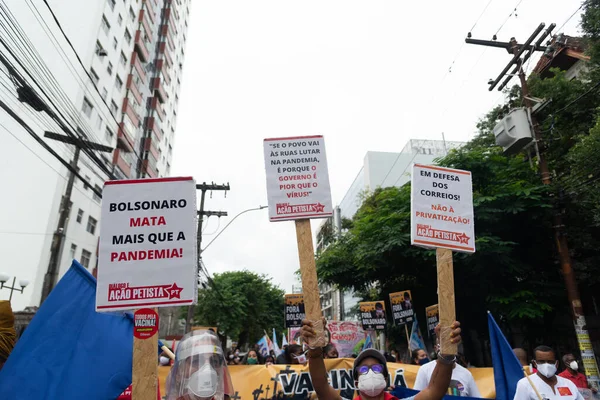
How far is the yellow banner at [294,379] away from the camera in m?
5.94

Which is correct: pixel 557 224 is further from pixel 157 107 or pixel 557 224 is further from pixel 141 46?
pixel 157 107

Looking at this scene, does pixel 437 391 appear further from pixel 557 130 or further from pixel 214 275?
pixel 214 275

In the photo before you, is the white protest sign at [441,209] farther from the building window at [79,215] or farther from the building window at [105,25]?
the building window at [105,25]

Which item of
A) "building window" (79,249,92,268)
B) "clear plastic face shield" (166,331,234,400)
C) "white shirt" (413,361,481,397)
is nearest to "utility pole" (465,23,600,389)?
"white shirt" (413,361,481,397)

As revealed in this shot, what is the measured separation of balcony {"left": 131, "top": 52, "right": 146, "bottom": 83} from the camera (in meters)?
32.9

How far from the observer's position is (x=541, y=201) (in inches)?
460

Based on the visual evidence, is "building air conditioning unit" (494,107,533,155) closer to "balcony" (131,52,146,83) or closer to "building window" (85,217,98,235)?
"building window" (85,217,98,235)

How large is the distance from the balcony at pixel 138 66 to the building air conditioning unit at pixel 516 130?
28532 millimetres

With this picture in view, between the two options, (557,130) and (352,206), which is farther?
(352,206)

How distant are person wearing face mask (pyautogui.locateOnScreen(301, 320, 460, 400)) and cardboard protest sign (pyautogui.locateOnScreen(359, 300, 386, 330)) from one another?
31.2ft

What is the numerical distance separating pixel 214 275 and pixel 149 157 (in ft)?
42.6

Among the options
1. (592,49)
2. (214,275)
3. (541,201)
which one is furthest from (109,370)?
(214,275)

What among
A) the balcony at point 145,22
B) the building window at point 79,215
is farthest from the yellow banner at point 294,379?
the balcony at point 145,22

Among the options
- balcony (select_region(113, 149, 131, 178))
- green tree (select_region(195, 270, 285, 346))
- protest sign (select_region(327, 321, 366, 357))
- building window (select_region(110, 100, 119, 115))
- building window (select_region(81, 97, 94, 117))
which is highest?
building window (select_region(110, 100, 119, 115))
